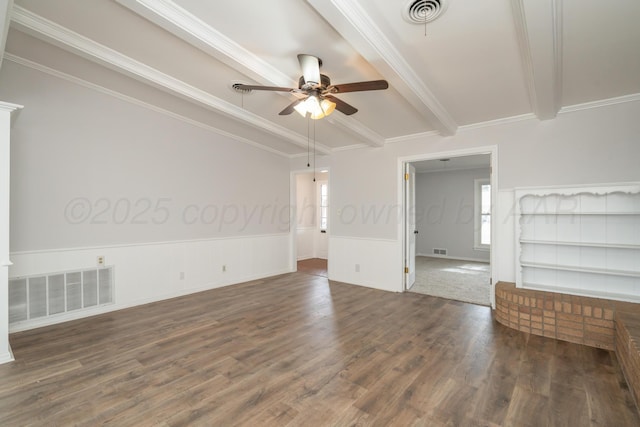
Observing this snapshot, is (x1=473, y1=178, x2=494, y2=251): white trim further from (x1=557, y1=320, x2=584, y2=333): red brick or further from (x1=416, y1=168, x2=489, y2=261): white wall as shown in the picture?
(x1=557, y1=320, x2=584, y2=333): red brick

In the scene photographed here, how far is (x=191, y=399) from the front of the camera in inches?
80.7

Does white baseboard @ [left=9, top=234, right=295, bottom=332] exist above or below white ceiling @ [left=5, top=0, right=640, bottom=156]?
below

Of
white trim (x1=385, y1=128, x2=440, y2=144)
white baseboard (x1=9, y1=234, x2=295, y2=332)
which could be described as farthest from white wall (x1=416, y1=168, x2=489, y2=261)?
white baseboard (x1=9, y1=234, x2=295, y2=332)

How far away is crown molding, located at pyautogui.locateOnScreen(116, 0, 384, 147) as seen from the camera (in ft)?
6.82

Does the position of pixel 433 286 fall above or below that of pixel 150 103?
below

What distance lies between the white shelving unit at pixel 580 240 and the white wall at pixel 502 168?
0.19 metres

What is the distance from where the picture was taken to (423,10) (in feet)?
6.36

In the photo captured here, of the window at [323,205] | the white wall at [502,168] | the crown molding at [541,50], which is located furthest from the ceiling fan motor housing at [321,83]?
the window at [323,205]

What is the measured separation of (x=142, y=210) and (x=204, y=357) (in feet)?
8.08

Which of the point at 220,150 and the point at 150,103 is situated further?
the point at 220,150

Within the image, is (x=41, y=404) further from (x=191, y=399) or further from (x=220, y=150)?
(x=220, y=150)

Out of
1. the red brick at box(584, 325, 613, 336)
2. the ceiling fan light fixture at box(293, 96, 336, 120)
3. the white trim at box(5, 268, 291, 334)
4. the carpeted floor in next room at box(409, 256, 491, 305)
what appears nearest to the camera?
the ceiling fan light fixture at box(293, 96, 336, 120)

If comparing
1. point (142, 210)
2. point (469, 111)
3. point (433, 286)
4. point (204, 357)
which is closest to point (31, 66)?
point (142, 210)

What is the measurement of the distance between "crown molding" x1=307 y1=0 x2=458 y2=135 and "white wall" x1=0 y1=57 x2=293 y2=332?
10.9 feet
